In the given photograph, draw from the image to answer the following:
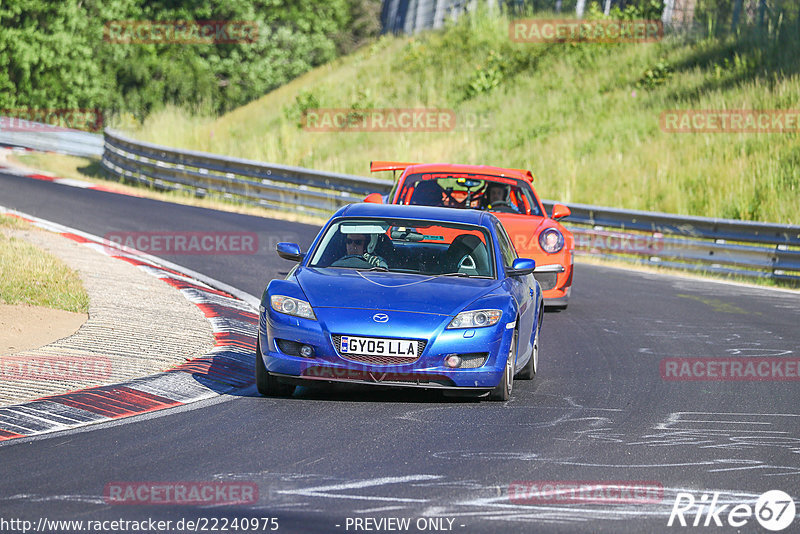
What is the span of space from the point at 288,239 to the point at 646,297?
6.04 metres

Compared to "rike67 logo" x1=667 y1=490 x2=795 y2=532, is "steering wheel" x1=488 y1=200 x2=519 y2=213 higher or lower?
higher

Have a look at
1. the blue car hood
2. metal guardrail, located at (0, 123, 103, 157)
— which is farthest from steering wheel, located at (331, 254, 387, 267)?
metal guardrail, located at (0, 123, 103, 157)

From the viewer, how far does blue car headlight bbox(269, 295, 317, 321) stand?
8000 millimetres

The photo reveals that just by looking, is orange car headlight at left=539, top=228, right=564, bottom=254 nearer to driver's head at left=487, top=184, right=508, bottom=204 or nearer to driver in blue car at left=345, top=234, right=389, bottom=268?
driver's head at left=487, top=184, right=508, bottom=204

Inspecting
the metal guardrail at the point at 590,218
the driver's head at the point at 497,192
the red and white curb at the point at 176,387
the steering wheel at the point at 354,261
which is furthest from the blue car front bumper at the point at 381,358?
the metal guardrail at the point at 590,218

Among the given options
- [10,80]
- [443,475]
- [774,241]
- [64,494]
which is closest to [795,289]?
[774,241]

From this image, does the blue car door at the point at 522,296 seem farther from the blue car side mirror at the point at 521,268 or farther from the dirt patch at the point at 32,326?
the dirt patch at the point at 32,326

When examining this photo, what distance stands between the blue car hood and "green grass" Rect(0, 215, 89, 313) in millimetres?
3401

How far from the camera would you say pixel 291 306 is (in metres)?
8.09

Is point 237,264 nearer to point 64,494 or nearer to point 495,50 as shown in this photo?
point 64,494

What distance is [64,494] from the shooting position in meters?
5.47

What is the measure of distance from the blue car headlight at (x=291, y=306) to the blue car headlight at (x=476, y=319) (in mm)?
934

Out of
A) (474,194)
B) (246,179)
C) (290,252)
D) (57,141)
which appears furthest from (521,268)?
(57,141)

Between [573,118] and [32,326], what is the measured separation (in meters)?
22.4
